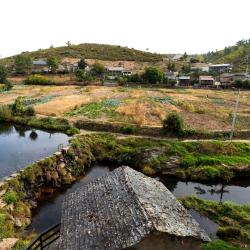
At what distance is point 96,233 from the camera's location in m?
11.4

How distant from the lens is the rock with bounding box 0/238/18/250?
53.7ft

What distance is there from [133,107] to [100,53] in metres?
106

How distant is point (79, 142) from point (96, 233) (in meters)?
24.7

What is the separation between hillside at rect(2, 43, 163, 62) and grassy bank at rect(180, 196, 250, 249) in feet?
411

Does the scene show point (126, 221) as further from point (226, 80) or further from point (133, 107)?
point (226, 80)

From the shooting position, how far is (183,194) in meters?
28.7

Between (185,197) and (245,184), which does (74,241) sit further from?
(245,184)

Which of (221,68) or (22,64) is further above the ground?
(22,64)

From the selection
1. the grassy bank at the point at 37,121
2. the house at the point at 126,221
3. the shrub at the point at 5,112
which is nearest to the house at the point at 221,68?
the grassy bank at the point at 37,121

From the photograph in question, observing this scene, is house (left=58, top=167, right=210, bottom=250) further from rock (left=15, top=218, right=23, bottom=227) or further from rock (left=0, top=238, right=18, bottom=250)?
rock (left=15, top=218, right=23, bottom=227)

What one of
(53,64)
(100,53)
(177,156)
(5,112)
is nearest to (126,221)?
(177,156)

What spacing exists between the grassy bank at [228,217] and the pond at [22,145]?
1626 cm

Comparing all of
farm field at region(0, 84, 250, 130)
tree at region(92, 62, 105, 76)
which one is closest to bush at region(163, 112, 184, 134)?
farm field at region(0, 84, 250, 130)

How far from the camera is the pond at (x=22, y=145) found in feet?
104
